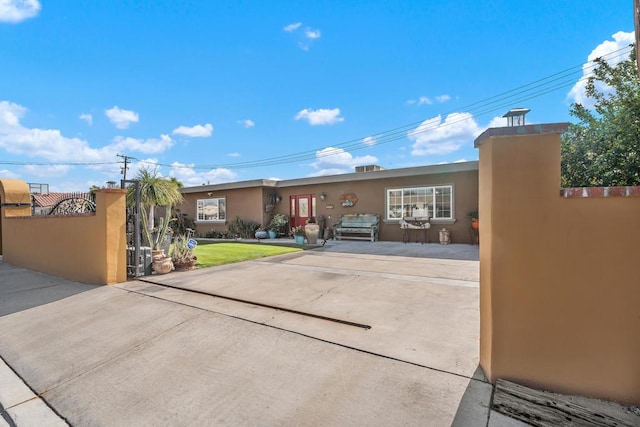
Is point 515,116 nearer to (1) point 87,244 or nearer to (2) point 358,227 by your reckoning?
(1) point 87,244

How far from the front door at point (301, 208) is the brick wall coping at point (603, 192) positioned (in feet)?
40.4

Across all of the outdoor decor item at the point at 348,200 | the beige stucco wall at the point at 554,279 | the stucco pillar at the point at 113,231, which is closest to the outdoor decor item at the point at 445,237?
the outdoor decor item at the point at 348,200

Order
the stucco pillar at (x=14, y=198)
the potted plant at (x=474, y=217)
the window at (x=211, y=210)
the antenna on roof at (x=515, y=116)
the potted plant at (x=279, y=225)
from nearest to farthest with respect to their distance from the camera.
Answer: the antenna on roof at (x=515, y=116), the stucco pillar at (x=14, y=198), the potted plant at (x=474, y=217), the potted plant at (x=279, y=225), the window at (x=211, y=210)

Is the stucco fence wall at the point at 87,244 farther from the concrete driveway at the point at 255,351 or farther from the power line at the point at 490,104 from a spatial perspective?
the power line at the point at 490,104

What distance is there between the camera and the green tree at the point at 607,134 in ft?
14.2

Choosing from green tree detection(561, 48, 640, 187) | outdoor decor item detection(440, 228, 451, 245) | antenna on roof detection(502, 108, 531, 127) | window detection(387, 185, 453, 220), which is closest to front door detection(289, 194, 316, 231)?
window detection(387, 185, 453, 220)

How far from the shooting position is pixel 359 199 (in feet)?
42.7

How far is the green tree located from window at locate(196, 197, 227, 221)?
1514 centimetres

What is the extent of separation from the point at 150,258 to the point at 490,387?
6792 millimetres

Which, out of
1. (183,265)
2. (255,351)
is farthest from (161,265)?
(255,351)

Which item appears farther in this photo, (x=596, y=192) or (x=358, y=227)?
(x=358, y=227)

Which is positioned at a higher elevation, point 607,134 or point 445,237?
point 607,134

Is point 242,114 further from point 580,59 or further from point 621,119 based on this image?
point 621,119

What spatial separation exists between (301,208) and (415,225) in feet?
18.9
